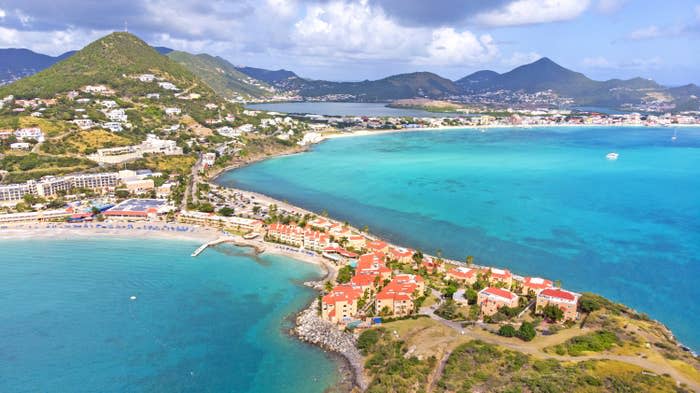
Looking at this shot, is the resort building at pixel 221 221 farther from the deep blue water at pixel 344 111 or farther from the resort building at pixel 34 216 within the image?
the deep blue water at pixel 344 111

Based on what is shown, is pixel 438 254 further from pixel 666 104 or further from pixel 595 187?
pixel 666 104

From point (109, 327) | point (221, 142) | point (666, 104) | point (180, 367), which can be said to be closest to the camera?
point (180, 367)

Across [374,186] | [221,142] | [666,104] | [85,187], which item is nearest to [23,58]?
[221,142]

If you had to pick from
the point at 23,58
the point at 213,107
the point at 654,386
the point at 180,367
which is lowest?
the point at 180,367

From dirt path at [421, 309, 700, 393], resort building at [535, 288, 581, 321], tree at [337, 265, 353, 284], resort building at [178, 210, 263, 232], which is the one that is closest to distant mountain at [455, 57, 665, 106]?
resort building at [178, 210, 263, 232]

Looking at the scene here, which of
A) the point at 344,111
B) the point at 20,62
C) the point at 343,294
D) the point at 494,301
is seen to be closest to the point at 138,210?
the point at 343,294

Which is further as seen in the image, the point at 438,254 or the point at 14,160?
the point at 14,160
